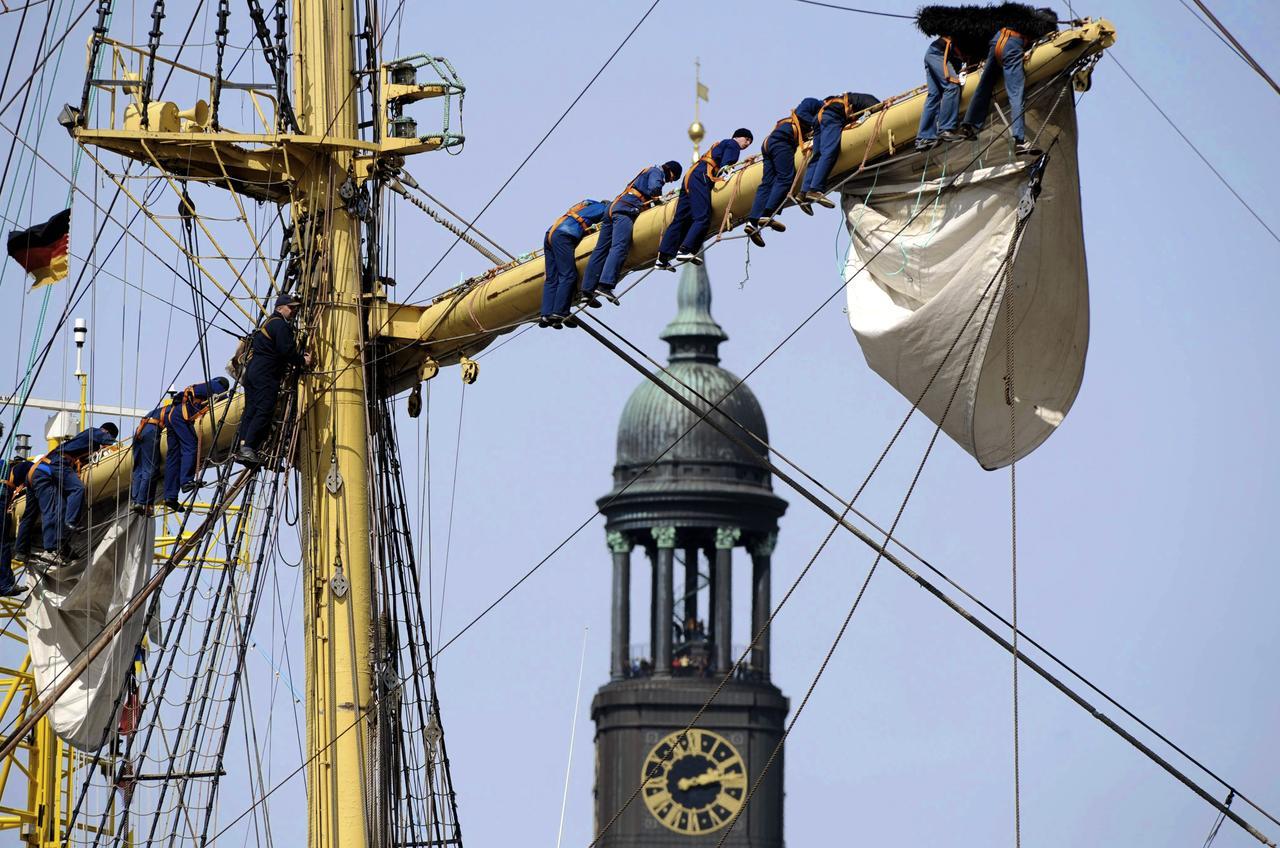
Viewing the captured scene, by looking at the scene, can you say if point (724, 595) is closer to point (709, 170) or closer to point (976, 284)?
point (709, 170)

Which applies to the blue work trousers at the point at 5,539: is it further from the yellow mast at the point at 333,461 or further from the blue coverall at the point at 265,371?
the yellow mast at the point at 333,461

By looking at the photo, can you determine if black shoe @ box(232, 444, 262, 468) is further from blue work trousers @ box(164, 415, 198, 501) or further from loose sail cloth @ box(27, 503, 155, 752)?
loose sail cloth @ box(27, 503, 155, 752)

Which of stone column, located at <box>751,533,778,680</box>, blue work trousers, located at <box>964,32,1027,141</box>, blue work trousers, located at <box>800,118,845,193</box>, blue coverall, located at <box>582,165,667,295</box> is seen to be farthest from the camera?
stone column, located at <box>751,533,778,680</box>

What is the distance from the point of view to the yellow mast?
39.7 m

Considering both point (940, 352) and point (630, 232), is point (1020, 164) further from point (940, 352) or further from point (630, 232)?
point (630, 232)

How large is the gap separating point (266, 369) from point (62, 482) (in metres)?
6.32

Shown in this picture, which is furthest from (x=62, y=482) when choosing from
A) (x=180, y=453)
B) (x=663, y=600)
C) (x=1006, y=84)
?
(x=663, y=600)

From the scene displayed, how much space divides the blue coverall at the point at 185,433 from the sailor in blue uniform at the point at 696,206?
8124mm

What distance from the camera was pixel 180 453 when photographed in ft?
145

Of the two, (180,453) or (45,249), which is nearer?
(180,453)

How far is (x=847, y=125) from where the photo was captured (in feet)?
117

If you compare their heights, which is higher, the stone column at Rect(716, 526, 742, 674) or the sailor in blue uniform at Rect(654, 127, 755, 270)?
the stone column at Rect(716, 526, 742, 674)

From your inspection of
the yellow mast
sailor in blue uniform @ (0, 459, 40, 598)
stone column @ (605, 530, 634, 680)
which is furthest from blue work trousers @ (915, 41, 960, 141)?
stone column @ (605, 530, 634, 680)

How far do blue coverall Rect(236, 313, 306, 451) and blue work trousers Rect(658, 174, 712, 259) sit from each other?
5288 millimetres
